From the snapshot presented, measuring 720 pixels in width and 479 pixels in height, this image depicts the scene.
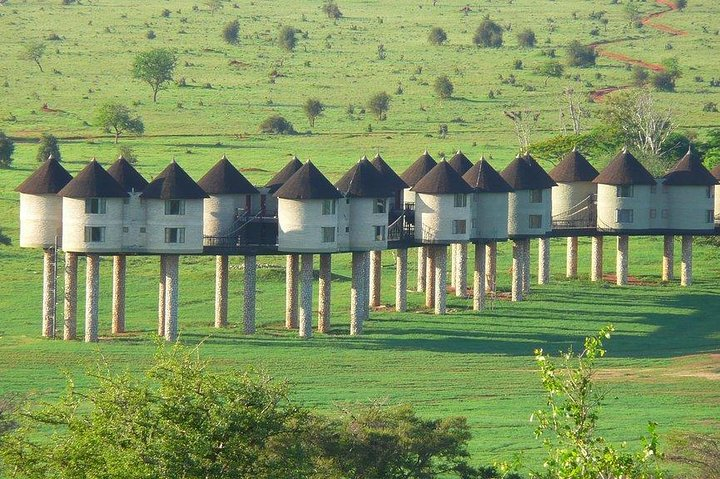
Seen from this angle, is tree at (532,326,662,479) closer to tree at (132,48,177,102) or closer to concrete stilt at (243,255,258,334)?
concrete stilt at (243,255,258,334)

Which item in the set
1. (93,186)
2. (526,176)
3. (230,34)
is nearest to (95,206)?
(93,186)

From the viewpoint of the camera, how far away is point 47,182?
8119cm

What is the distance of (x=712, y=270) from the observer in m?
106

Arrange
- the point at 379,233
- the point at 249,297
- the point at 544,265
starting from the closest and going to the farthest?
1. the point at 249,297
2. the point at 379,233
3. the point at 544,265

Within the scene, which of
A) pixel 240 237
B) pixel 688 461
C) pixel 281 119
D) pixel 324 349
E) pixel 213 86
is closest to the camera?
pixel 688 461

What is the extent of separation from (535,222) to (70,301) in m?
25.1

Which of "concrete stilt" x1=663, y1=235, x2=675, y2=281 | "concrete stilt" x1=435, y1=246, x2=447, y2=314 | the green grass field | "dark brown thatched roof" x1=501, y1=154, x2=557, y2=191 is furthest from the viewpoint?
"concrete stilt" x1=663, y1=235, x2=675, y2=281

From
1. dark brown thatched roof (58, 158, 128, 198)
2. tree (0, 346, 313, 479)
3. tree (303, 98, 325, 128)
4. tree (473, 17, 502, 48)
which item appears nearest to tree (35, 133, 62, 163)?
tree (303, 98, 325, 128)

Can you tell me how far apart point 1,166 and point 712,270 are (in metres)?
44.7

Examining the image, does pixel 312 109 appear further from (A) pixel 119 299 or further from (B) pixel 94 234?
(B) pixel 94 234

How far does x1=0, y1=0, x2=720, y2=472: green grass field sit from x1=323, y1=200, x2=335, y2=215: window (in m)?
5.07

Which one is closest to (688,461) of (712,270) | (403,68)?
(712,270)

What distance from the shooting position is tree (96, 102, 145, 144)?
140 meters

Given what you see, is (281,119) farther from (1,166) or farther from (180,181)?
(180,181)
